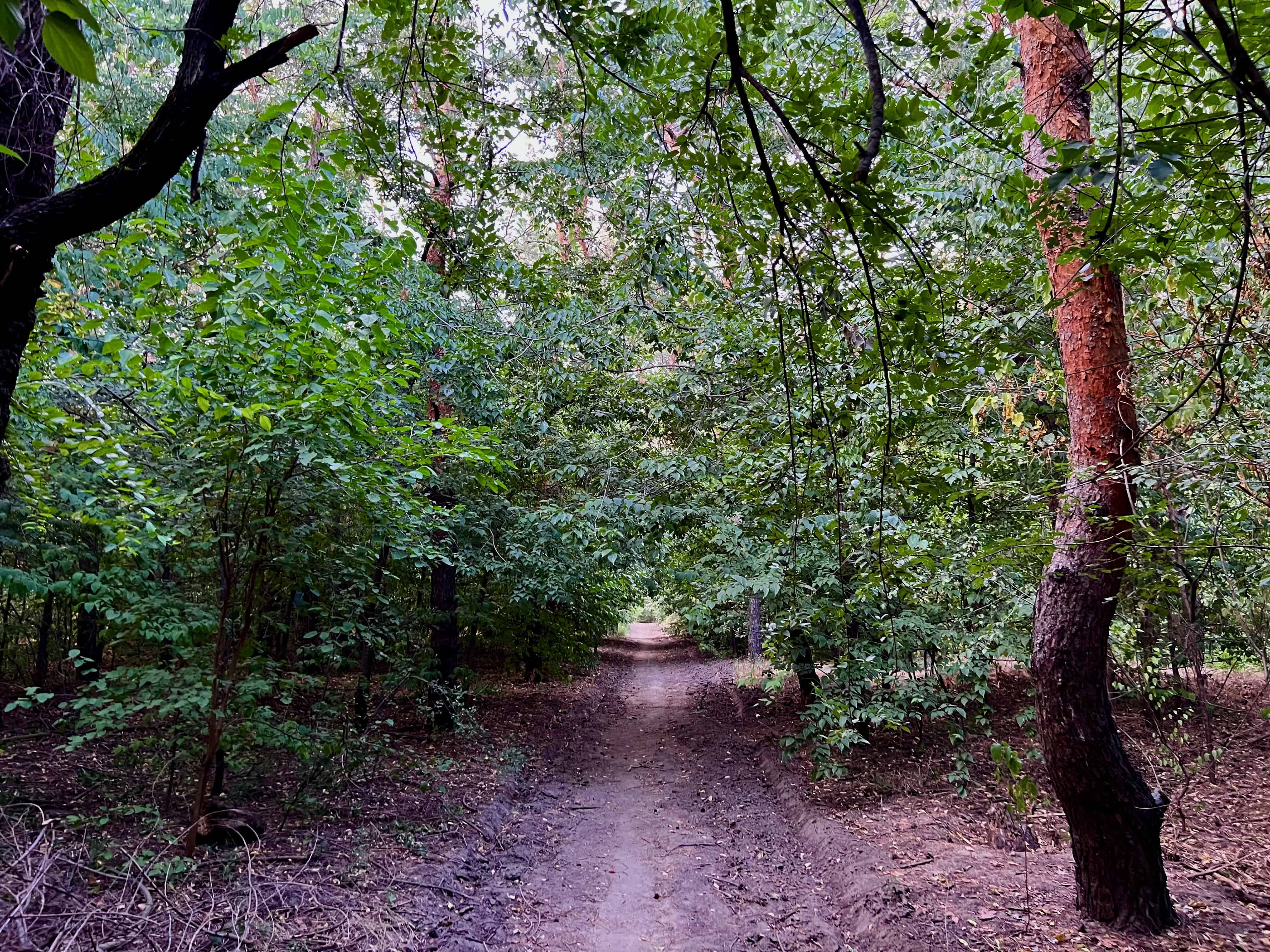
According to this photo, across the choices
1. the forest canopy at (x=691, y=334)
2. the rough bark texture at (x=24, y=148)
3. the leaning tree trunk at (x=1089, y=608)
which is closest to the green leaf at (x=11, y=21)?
the forest canopy at (x=691, y=334)

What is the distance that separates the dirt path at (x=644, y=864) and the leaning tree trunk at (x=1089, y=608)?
1.54 m

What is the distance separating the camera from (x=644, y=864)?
5.06 metres

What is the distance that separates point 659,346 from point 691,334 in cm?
56

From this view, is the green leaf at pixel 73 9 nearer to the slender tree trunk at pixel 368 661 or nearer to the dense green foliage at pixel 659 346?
the dense green foliage at pixel 659 346

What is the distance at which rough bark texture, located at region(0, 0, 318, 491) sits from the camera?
6.16 feet

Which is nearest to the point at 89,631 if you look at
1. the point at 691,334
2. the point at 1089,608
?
the point at 691,334

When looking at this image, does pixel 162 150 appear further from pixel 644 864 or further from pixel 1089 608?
pixel 644 864

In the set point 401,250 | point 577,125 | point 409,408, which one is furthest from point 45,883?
point 409,408

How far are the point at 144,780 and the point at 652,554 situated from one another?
5264 millimetres

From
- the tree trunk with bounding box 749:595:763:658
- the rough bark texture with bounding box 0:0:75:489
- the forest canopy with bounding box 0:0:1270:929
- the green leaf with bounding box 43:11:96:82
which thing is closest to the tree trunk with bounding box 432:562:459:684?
the forest canopy with bounding box 0:0:1270:929

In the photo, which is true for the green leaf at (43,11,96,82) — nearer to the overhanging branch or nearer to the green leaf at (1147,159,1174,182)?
A: the overhanging branch

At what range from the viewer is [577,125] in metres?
3.11

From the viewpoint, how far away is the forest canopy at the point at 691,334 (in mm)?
1960

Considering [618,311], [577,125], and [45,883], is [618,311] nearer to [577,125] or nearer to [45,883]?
[577,125]
